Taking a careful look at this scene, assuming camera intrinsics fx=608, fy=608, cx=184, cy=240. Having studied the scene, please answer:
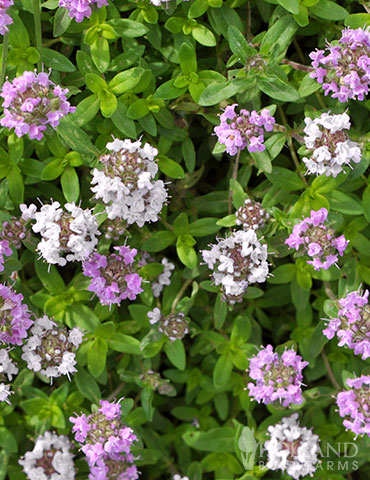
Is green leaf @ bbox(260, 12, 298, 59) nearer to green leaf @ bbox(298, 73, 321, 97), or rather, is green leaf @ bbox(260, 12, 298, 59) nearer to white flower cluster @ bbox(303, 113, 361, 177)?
green leaf @ bbox(298, 73, 321, 97)

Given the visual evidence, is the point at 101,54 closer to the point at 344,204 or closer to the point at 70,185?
the point at 70,185

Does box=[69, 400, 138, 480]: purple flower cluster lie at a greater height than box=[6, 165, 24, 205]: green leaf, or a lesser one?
lesser

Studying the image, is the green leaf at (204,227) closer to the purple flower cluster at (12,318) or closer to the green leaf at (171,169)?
the green leaf at (171,169)

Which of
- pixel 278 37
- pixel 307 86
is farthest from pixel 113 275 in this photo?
pixel 278 37

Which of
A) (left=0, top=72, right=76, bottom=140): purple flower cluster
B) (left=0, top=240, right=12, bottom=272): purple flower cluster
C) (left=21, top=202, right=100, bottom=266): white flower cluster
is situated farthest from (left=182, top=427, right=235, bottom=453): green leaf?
(left=0, top=72, right=76, bottom=140): purple flower cluster

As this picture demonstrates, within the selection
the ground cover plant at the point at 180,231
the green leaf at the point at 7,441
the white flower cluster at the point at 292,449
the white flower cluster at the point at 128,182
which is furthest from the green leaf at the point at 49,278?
the white flower cluster at the point at 292,449

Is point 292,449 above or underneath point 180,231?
underneath
